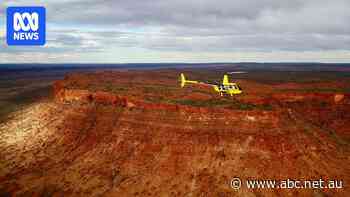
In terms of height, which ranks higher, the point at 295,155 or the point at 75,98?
the point at 75,98

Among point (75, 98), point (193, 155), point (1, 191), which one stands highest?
point (75, 98)

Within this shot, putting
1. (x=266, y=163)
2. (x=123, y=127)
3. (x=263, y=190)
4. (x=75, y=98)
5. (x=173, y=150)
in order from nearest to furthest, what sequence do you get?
(x=263, y=190) < (x=266, y=163) < (x=173, y=150) < (x=123, y=127) < (x=75, y=98)

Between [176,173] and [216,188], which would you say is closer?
[216,188]

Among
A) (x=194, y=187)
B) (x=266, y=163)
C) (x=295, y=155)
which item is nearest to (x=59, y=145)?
(x=194, y=187)

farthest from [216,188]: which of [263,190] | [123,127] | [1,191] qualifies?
[1,191]

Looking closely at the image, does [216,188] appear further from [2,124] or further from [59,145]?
[2,124]

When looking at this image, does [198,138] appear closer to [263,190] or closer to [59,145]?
[263,190]

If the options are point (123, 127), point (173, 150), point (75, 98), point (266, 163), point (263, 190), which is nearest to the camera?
point (263, 190)
